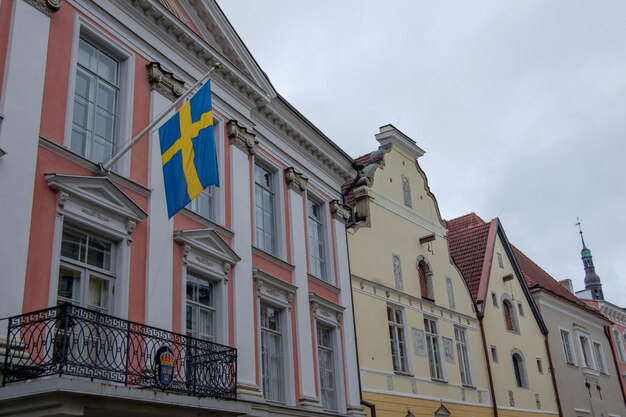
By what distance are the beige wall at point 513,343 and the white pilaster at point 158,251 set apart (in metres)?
15.8

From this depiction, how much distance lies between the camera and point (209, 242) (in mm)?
14086

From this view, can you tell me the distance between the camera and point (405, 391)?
1997cm

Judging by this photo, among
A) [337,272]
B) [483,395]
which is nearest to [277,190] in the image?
[337,272]

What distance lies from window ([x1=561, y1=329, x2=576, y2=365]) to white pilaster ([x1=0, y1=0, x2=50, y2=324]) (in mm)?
26469

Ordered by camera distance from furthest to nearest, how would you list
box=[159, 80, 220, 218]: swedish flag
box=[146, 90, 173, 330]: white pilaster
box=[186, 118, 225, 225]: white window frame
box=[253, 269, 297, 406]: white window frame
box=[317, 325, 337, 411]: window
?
box=[317, 325, 337, 411]: window → box=[253, 269, 297, 406]: white window frame → box=[186, 118, 225, 225]: white window frame → box=[146, 90, 173, 330]: white pilaster → box=[159, 80, 220, 218]: swedish flag

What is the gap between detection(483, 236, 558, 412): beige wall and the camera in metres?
25.9

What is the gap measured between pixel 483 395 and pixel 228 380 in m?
14.9

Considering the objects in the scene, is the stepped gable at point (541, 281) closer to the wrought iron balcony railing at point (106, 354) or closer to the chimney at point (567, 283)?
the chimney at point (567, 283)

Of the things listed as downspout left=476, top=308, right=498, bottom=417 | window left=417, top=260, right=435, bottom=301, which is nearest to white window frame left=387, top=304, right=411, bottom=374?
window left=417, top=260, right=435, bottom=301

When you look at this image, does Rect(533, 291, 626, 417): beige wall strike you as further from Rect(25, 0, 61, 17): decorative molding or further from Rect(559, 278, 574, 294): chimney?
Rect(25, 0, 61, 17): decorative molding

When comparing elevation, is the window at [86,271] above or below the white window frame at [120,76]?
below

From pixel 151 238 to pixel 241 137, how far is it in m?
4.31

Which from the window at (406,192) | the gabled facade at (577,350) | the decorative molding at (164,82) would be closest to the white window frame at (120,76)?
the decorative molding at (164,82)

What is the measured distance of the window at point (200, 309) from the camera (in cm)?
1339
